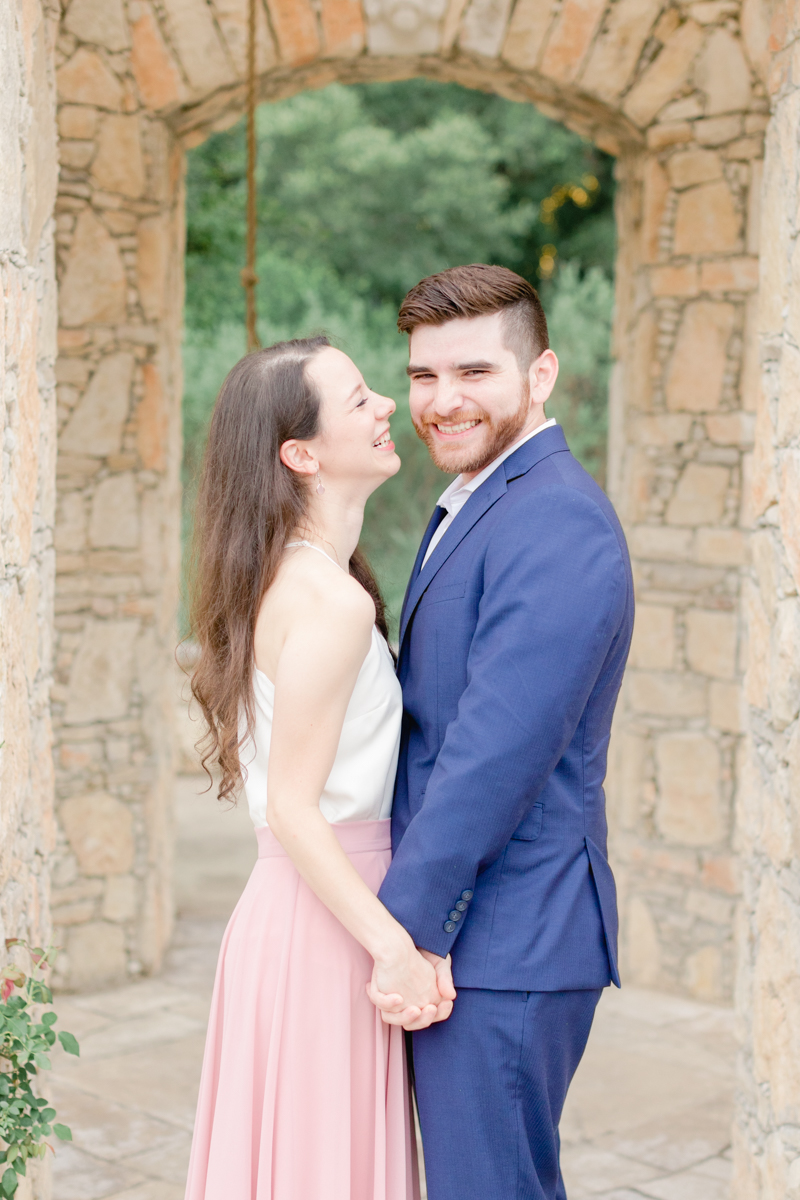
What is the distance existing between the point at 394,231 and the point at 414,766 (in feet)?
35.0

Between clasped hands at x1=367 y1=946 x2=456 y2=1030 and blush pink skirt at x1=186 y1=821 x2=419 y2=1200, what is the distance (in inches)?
4.0

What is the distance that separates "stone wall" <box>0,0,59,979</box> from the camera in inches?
77.8

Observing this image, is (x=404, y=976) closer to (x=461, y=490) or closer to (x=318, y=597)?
(x=318, y=597)

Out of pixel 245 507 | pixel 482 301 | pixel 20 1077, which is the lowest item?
pixel 20 1077

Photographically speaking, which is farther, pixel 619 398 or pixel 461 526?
pixel 619 398

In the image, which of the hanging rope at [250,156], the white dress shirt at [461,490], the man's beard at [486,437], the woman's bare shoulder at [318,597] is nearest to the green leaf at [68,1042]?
the woman's bare shoulder at [318,597]

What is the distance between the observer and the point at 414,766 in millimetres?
1776

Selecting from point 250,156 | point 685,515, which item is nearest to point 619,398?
point 685,515

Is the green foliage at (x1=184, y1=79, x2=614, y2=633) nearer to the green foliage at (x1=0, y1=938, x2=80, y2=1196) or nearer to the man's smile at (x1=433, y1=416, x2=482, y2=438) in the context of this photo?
the green foliage at (x1=0, y1=938, x2=80, y2=1196)

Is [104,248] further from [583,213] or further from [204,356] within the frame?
[583,213]

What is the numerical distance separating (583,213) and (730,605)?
30.1 ft

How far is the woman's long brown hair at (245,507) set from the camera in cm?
175

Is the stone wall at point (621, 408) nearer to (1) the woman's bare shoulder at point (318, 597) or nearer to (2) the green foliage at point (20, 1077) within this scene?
(2) the green foliage at point (20, 1077)

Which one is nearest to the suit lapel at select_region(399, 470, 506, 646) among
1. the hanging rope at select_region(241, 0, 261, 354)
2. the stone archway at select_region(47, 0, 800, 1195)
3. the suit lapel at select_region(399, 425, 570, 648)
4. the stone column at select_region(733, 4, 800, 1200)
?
the suit lapel at select_region(399, 425, 570, 648)
